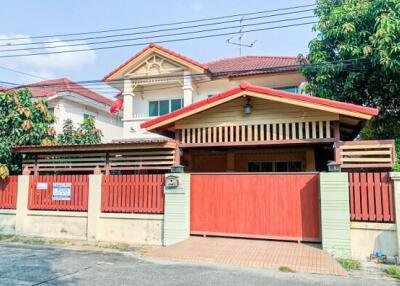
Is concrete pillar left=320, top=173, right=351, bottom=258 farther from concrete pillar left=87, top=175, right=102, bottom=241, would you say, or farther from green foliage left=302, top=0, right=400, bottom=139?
concrete pillar left=87, top=175, right=102, bottom=241

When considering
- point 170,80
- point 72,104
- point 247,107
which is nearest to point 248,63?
point 170,80

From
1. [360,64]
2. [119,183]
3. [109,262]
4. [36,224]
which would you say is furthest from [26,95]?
[360,64]

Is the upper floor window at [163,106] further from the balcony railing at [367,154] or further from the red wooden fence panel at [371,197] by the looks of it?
the red wooden fence panel at [371,197]

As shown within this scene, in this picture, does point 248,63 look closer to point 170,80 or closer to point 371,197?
point 170,80

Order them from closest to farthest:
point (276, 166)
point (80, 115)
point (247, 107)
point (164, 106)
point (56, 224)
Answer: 1. point (247, 107)
2. point (56, 224)
3. point (276, 166)
4. point (164, 106)
5. point (80, 115)

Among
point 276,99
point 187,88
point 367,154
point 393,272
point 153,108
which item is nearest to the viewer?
point 393,272

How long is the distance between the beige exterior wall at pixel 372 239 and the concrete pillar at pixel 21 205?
886 centimetres

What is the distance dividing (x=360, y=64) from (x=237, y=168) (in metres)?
5.15

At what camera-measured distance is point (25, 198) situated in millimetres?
10305

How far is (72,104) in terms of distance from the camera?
18.7 metres

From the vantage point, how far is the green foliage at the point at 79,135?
13.6 m

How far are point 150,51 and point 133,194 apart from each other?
7.97m

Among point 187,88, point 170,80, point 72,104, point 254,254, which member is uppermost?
point 170,80

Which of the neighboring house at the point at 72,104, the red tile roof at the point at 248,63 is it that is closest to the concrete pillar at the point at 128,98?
the neighboring house at the point at 72,104
